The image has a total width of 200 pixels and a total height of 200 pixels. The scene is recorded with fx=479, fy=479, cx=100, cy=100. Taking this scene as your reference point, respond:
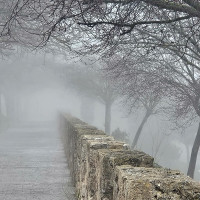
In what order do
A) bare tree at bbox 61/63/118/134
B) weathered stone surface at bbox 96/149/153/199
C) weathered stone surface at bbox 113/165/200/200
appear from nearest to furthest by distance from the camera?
1. weathered stone surface at bbox 113/165/200/200
2. weathered stone surface at bbox 96/149/153/199
3. bare tree at bbox 61/63/118/134

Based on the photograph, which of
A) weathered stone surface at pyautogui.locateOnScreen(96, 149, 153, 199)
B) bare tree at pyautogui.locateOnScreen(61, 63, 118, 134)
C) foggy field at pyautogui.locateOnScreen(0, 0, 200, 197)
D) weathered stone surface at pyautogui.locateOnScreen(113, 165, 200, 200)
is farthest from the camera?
bare tree at pyautogui.locateOnScreen(61, 63, 118, 134)

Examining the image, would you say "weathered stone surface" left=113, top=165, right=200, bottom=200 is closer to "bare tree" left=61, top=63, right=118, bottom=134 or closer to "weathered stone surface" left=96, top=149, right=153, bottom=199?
"weathered stone surface" left=96, top=149, right=153, bottom=199

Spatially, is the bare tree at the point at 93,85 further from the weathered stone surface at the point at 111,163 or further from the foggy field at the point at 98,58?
the weathered stone surface at the point at 111,163

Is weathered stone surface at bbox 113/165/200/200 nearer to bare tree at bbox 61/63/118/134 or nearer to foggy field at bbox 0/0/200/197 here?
foggy field at bbox 0/0/200/197

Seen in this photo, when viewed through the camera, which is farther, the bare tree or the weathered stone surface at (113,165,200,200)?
the bare tree

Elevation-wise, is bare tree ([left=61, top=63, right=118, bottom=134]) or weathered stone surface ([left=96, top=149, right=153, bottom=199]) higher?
bare tree ([left=61, top=63, right=118, bottom=134])

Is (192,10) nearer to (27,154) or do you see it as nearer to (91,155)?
(91,155)

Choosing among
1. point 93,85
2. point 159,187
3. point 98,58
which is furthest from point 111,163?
point 93,85

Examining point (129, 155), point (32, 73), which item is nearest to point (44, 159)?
point (129, 155)

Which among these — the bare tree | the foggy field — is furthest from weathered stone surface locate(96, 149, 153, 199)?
the bare tree

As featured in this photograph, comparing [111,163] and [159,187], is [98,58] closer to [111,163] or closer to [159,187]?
[111,163]

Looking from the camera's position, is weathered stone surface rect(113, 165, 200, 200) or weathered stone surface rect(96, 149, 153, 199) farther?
weathered stone surface rect(96, 149, 153, 199)

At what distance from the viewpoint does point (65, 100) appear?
9919cm

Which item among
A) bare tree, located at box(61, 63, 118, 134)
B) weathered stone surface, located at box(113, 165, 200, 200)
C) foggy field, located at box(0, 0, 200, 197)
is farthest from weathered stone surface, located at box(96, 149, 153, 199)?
bare tree, located at box(61, 63, 118, 134)
